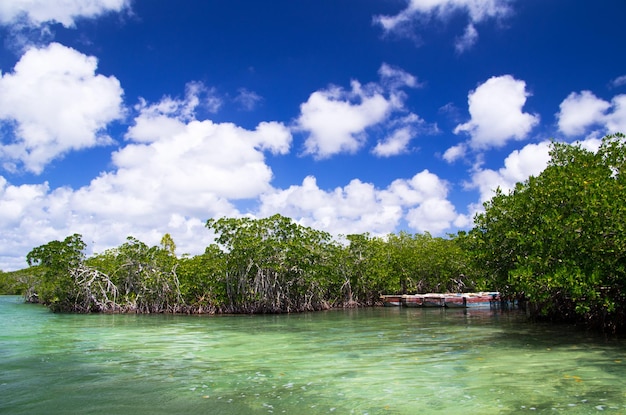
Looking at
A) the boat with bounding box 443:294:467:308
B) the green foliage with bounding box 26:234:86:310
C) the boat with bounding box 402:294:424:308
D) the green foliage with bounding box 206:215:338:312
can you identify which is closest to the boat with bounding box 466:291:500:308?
the boat with bounding box 443:294:467:308

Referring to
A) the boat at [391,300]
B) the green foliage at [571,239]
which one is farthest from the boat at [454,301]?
the green foliage at [571,239]

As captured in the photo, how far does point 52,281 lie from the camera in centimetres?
2575

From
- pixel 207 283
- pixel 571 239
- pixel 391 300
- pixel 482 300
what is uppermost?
pixel 571 239

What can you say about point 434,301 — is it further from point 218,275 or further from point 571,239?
point 571,239

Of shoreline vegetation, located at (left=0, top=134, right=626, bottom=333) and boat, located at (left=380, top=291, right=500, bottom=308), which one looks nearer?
shoreline vegetation, located at (left=0, top=134, right=626, bottom=333)

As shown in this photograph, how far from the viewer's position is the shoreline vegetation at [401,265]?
980 cm

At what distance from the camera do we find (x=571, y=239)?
9836mm

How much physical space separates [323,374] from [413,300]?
2124 centimetres

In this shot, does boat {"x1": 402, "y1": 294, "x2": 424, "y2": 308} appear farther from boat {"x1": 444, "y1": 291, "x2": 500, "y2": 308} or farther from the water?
the water

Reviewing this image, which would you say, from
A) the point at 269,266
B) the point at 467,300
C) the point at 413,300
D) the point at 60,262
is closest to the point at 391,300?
the point at 413,300

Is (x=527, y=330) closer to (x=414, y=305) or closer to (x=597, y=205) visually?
(x=597, y=205)

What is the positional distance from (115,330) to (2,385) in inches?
367

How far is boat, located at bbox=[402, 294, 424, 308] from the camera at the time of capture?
90.4ft

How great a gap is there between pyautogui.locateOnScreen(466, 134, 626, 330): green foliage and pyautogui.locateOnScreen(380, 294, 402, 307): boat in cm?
1559
